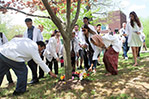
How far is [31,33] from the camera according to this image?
436 cm

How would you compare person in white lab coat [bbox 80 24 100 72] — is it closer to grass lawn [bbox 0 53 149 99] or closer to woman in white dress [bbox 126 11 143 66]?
grass lawn [bbox 0 53 149 99]

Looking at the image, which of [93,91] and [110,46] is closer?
[93,91]

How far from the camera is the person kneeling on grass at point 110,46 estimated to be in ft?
12.6

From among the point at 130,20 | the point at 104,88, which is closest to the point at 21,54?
the point at 104,88

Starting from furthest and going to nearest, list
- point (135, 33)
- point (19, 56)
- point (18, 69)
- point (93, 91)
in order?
1. point (135, 33)
2. point (18, 69)
3. point (19, 56)
4. point (93, 91)

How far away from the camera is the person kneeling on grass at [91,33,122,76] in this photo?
3844 mm

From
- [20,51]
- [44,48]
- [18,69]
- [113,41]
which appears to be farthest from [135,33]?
[18,69]

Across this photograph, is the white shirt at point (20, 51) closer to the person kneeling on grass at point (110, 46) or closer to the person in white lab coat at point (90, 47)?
the person kneeling on grass at point (110, 46)

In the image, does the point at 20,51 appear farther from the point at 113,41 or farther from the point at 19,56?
the point at 113,41

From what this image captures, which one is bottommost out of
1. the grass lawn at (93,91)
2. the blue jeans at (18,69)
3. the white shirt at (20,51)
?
the grass lawn at (93,91)

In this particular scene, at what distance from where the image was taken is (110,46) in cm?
396

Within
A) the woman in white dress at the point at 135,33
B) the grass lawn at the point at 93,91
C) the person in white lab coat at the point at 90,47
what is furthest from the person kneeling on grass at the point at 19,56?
the woman in white dress at the point at 135,33

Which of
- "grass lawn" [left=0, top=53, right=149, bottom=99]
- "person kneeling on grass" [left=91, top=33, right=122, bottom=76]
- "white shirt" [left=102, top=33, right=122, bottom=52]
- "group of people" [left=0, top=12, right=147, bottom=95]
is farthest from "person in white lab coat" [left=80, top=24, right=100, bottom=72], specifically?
"grass lawn" [left=0, top=53, right=149, bottom=99]

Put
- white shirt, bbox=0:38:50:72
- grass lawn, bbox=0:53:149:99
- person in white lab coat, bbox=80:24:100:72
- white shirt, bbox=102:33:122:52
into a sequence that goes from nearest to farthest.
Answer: grass lawn, bbox=0:53:149:99 → white shirt, bbox=0:38:50:72 → white shirt, bbox=102:33:122:52 → person in white lab coat, bbox=80:24:100:72
